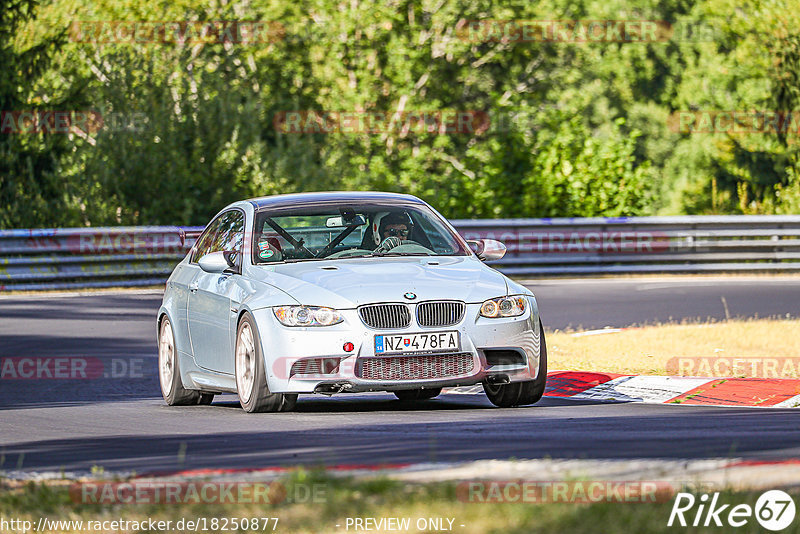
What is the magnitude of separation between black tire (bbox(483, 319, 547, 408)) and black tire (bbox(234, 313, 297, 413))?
1.44 meters

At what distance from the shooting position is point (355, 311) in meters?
9.82

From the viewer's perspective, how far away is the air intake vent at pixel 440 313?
986 cm

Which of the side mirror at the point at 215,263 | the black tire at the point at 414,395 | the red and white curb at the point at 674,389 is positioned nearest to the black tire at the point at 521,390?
the black tire at the point at 414,395

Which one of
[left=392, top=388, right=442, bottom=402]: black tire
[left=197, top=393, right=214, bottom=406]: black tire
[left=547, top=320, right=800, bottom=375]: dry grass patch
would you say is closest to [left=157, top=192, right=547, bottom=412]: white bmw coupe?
[left=197, top=393, right=214, bottom=406]: black tire

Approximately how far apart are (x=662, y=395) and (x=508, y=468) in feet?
17.0

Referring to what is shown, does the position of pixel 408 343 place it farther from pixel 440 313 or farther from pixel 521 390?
pixel 521 390

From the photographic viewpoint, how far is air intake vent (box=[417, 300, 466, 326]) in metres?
9.86

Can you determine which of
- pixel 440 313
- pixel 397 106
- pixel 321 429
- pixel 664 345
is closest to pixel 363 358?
pixel 440 313

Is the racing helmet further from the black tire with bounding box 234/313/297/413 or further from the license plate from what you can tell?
the license plate

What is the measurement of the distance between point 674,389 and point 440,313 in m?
2.59

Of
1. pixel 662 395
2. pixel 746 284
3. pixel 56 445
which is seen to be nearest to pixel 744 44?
pixel 746 284

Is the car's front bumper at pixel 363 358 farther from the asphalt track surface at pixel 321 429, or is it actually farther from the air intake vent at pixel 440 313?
the asphalt track surface at pixel 321 429

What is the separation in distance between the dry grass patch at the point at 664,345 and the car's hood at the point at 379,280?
283cm

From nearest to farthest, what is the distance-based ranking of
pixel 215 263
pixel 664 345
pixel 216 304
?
pixel 215 263 < pixel 216 304 < pixel 664 345
